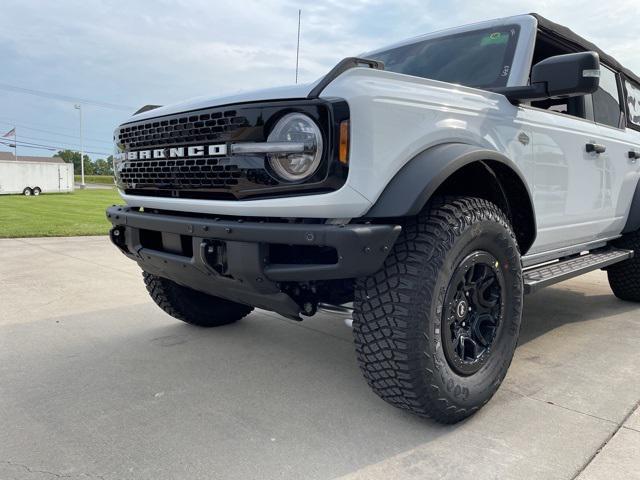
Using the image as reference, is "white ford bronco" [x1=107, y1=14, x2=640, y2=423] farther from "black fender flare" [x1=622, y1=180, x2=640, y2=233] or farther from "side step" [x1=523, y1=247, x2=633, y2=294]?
"black fender flare" [x1=622, y1=180, x2=640, y2=233]

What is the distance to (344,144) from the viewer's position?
1928 mm

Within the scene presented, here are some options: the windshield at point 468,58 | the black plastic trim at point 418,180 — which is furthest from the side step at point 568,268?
the windshield at point 468,58

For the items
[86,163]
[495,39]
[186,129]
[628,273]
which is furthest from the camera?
[86,163]

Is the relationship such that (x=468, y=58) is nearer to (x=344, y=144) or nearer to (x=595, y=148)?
(x=595, y=148)

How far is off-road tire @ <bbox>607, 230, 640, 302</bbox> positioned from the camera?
4352mm

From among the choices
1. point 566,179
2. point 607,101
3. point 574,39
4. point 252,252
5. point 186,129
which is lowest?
point 252,252

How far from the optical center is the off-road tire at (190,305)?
11.2 ft

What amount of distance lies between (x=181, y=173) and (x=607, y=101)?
11.5ft

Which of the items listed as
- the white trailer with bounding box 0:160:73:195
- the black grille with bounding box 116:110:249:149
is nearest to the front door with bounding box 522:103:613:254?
the black grille with bounding box 116:110:249:149

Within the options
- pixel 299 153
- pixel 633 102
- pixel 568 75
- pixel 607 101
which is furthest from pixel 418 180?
pixel 633 102

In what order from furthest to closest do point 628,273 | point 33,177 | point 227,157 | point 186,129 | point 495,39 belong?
1. point 33,177
2. point 628,273
3. point 495,39
4. point 186,129
5. point 227,157

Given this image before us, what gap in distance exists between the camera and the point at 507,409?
2.48 metres

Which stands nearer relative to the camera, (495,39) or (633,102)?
(495,39)

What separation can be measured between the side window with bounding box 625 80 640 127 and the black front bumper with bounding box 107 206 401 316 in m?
3.74
